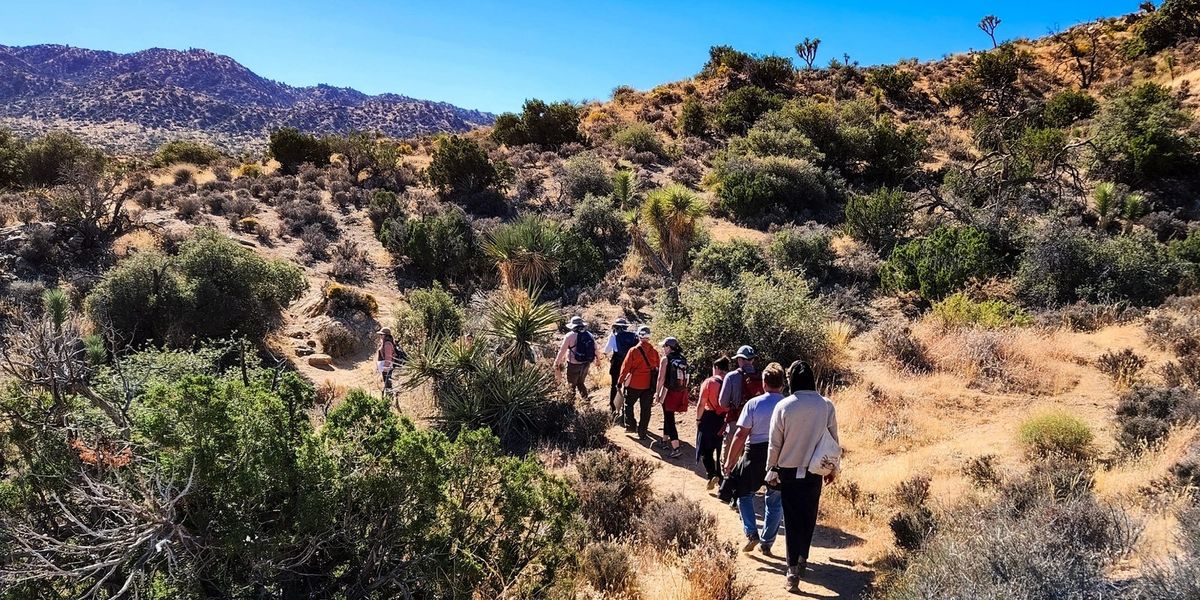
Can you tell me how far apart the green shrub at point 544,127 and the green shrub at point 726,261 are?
16.8 metres

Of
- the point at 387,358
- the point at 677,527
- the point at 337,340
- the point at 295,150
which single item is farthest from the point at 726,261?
the point at 295,150

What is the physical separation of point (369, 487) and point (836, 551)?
13.2 feet

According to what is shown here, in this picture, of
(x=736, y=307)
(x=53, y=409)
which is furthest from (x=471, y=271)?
(x=53, y=409)

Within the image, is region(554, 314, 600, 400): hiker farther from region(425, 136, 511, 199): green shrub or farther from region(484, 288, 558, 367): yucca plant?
region(425, 136, 511, 199): green shrub

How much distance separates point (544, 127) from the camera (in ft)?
101

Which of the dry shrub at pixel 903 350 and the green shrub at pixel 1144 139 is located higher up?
the green shrub at pixel 1144 139

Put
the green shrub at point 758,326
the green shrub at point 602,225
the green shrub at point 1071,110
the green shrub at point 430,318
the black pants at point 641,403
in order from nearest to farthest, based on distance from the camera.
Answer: the black pants at point 641,403, the green shrub at point 758,326, the green shrub at point 430,318, the green shrub at point 602,225, the green shrub at point 1071,110

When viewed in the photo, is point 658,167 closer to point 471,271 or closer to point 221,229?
point 471,271

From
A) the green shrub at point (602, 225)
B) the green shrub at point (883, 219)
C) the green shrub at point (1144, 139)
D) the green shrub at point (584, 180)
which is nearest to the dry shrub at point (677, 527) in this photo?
the green shrub at point (883, 219)

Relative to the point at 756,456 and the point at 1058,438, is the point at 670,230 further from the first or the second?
the point at 756,456

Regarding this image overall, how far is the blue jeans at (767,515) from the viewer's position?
A: 16.6 ft

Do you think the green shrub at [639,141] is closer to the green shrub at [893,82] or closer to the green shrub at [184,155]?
the green shrub at [893,82]

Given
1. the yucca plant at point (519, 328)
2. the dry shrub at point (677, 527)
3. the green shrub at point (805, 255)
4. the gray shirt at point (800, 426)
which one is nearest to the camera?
the gray shirt at point (800, 426)

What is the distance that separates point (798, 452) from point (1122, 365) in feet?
24.9
